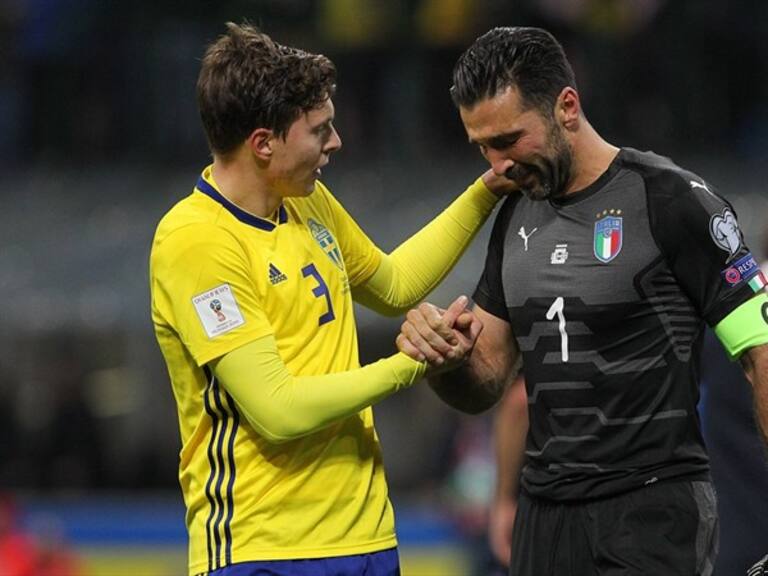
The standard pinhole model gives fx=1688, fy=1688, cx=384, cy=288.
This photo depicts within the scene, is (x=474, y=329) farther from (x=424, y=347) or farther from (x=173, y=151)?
(x=173, y=151)

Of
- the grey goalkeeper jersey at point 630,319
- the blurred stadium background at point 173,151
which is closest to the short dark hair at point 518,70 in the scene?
the grey goalkeeper jersey at point 630,319

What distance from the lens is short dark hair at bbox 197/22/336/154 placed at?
4.41 meters

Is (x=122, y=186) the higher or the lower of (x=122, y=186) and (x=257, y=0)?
the lower

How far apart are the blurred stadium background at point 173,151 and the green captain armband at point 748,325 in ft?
19.0

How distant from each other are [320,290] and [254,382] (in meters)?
0.35

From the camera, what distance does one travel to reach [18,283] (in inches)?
429

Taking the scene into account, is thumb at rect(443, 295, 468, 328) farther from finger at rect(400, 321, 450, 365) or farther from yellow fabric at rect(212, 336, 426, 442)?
yellow fabric at rect(212, 336, 426, 442)

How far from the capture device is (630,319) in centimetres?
425

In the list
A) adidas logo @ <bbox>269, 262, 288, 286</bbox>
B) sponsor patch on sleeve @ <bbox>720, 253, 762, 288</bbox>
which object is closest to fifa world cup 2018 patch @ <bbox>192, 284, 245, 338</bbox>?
adidas logo @ <bbox>269, 262, 288, 286</bbox>

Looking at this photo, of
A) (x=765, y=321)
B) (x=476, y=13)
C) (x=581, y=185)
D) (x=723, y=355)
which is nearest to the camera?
(x=765, y=321)

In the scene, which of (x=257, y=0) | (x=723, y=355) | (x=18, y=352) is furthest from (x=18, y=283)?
(x=723, y=355)

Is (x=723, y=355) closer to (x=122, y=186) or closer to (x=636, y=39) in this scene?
(x=636, y=39)

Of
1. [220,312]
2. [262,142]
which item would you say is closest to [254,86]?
[262,142]

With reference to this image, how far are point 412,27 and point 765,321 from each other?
304 inches
